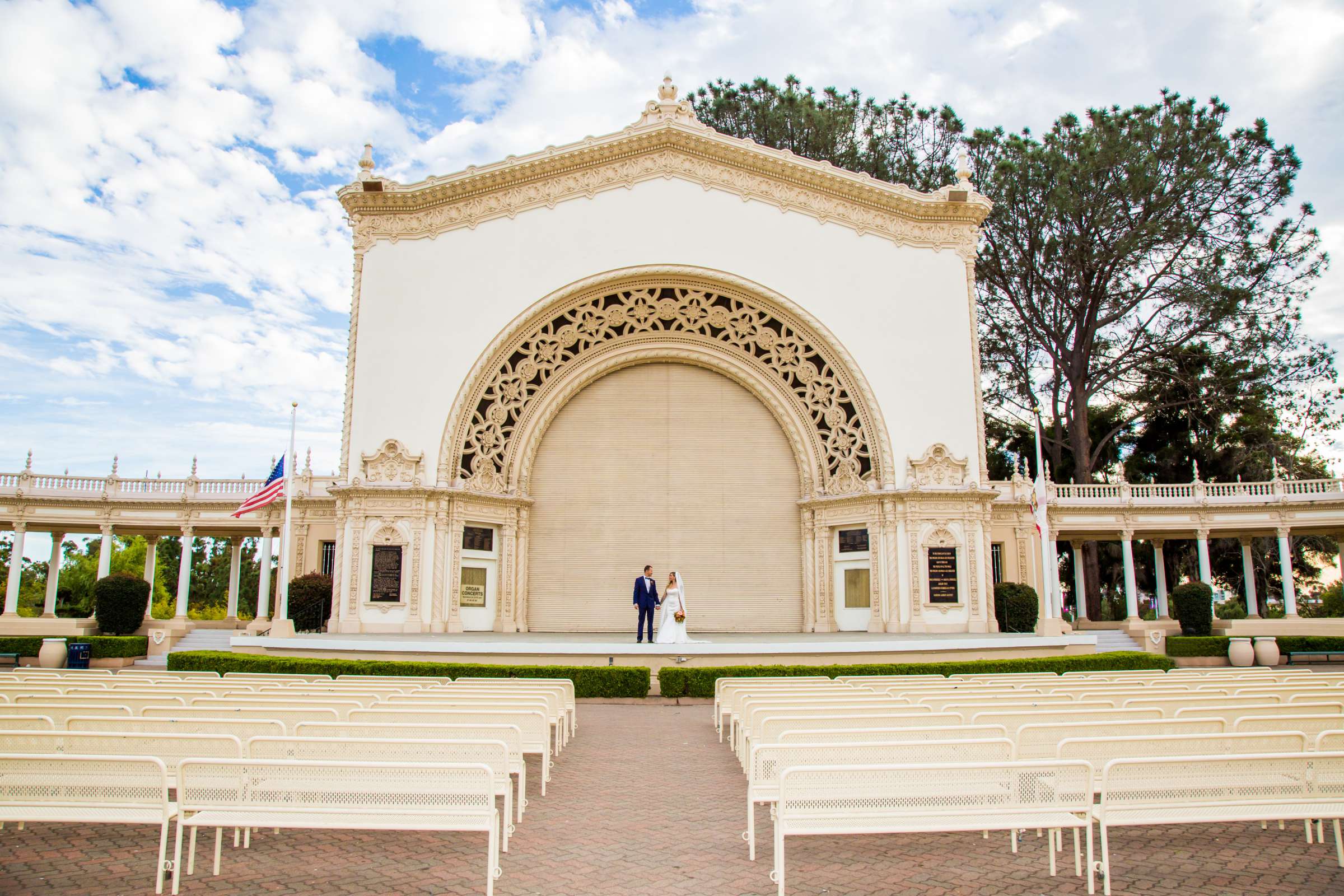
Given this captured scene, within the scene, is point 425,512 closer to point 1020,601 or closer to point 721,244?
point 721,244

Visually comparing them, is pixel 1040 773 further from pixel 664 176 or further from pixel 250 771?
pixel 664 176

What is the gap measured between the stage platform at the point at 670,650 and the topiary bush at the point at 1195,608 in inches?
380

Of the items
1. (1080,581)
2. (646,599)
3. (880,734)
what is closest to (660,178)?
(646,599)

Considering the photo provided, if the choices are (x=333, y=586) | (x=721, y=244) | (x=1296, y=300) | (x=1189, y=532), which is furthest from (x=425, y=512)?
(x=1296, y=300)

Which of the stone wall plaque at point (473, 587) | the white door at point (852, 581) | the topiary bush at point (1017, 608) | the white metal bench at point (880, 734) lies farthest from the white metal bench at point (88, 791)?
the topiary bush at point (1017, 608)

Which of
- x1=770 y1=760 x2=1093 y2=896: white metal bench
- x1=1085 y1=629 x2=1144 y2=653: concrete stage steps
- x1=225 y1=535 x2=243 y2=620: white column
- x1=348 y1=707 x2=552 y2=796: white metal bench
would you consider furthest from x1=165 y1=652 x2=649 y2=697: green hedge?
x1=225 y1=535 x2=243 y2=620: white column

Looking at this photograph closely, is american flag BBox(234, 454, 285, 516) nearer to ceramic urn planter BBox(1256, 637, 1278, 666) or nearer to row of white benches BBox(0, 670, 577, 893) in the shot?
row of white benches BBox(0, 670, 577, 893)

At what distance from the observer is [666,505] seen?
26.8 metres

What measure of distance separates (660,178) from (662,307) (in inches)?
157

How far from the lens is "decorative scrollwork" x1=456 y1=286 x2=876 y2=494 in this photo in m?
25.8

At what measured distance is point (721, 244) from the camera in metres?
26.0

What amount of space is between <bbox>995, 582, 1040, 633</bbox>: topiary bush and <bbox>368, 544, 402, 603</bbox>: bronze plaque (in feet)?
57.2

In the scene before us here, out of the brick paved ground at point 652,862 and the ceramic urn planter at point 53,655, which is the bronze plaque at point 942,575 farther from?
the ceramic urn planter at point 53,655

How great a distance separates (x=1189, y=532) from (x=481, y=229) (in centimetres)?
2870
